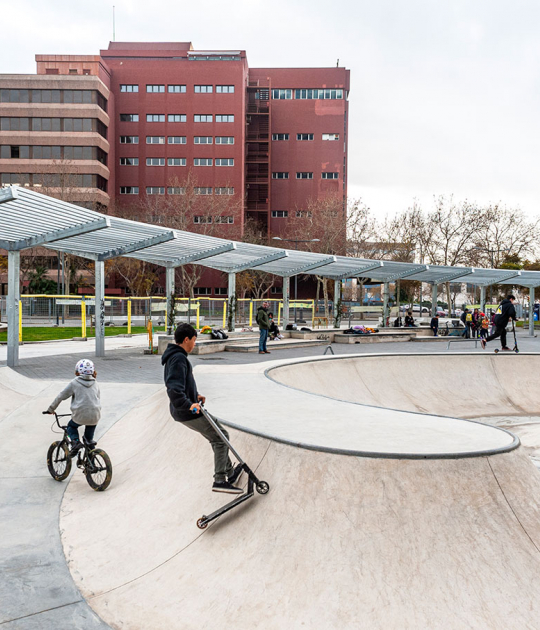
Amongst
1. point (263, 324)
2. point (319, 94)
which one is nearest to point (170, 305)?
point (263, 324)

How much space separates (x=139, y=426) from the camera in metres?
8.27

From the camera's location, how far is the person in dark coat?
15.6ft

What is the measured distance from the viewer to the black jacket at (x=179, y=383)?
474 cm

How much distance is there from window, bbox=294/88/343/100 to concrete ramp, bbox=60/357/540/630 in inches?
2919

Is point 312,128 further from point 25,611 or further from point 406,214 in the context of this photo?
point 25,611

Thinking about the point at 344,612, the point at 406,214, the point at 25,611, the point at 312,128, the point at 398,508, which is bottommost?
the point at 25,611

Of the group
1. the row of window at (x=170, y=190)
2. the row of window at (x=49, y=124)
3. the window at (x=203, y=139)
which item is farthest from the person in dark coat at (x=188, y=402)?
the window at (x=203, y=139)

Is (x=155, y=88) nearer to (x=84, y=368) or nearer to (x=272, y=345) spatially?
(x=272, y=345)

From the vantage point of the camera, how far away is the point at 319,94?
2899 inches

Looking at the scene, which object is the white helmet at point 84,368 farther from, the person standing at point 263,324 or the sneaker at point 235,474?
the person standing at point 263,324

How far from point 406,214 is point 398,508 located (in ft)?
170

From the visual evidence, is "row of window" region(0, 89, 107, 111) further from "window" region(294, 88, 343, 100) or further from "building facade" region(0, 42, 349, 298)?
"window" region(294, 88, 343, 100)

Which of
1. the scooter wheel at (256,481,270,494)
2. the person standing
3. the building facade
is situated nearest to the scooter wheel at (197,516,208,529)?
the scooter wheel at (256,481,270,494)

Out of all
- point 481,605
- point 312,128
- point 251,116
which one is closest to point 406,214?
point 312,128
